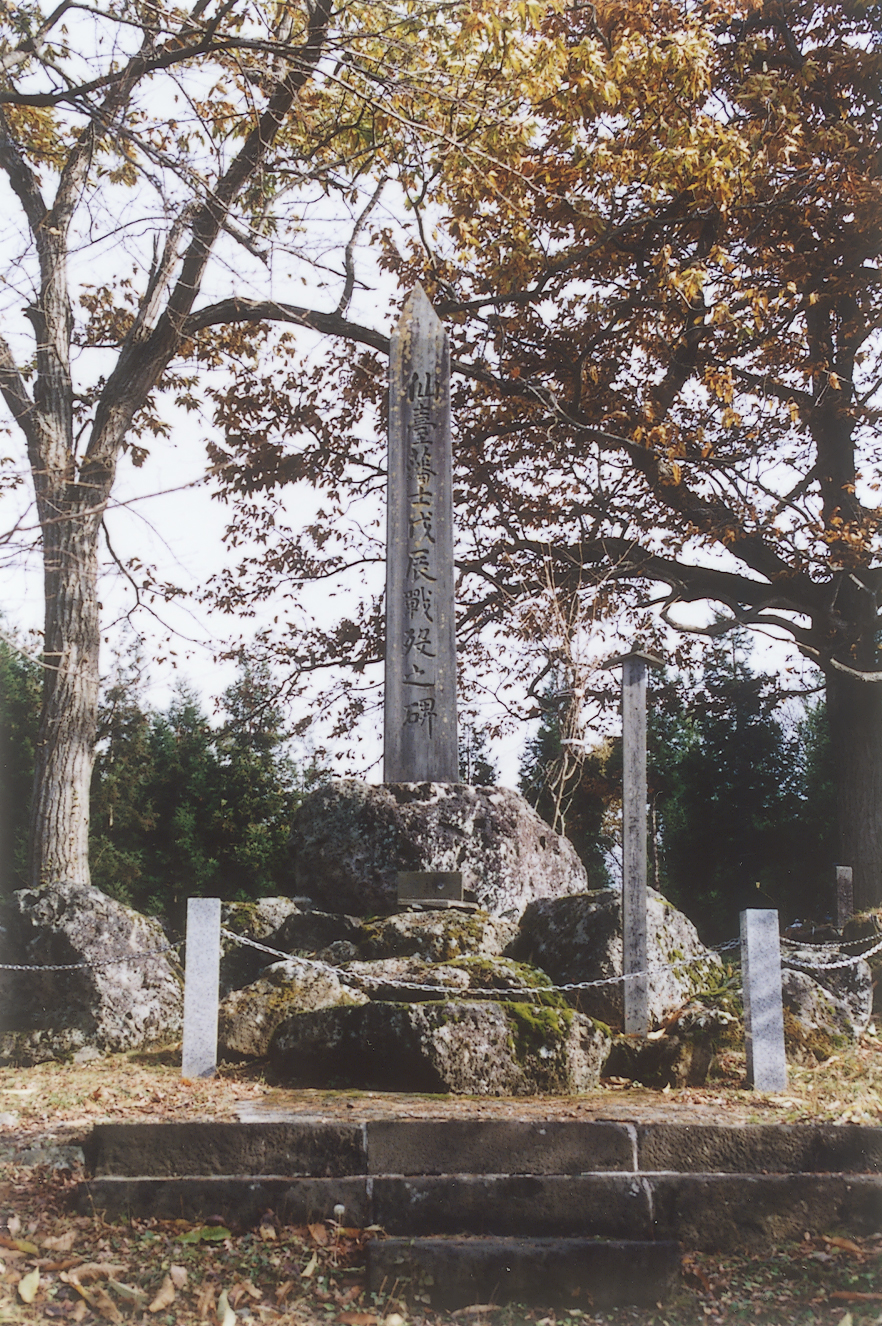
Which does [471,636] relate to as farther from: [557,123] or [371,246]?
[557,123]

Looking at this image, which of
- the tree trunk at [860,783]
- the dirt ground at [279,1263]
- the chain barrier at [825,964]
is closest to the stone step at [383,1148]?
the dirt ground at [279,1263]

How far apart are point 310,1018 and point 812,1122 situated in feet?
8.69

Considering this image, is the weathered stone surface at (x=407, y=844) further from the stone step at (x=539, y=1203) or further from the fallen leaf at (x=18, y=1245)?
the fallen leaf at (x=18, y=1245)

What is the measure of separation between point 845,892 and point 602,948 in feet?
19.1

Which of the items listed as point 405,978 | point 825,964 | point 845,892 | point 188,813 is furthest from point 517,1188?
point 188,813

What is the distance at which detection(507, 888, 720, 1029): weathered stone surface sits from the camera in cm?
695

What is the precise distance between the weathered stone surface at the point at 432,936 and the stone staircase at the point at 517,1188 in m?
2.24

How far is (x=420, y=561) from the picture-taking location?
848 centimetres

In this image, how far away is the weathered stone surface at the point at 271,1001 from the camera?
6.32 meters

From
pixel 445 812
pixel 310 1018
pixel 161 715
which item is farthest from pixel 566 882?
pixel 161 715

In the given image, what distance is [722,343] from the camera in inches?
465

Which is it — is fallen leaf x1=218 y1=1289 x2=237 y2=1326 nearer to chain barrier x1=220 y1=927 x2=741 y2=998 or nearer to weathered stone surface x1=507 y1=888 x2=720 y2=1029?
chain barrier x1=220 y1=927 x2=741 y2=998

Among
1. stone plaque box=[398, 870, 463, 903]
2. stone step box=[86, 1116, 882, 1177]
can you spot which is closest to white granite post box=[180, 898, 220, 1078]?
stone step box=[86, 1116, 882, 1177]

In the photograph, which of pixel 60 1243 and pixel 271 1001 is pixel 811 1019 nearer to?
pixel 271 1001
